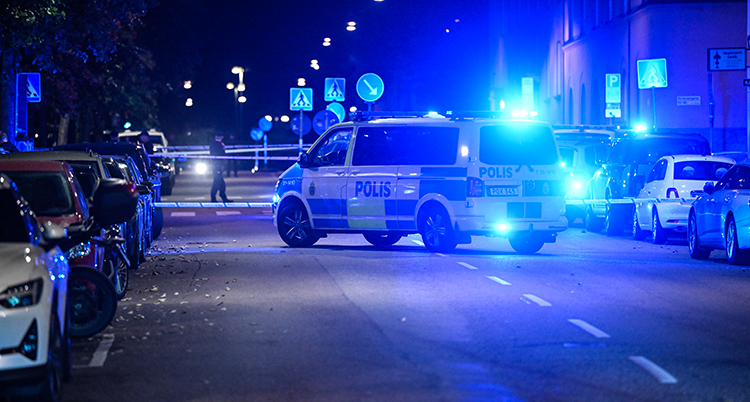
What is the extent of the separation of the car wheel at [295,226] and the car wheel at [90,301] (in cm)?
941

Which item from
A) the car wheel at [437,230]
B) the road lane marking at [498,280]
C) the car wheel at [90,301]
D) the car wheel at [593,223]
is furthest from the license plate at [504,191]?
the car wheel at [90,301]

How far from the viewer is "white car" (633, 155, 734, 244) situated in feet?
71.7

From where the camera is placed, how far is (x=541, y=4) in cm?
6488

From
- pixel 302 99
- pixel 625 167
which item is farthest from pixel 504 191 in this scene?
pixel 302 99

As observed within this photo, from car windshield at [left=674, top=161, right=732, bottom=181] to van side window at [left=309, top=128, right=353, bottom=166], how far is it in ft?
20.4

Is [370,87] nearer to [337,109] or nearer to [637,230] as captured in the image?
[337,109]

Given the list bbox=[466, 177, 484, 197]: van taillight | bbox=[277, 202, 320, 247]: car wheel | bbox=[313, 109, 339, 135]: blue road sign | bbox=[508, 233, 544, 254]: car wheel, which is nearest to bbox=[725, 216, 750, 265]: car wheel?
bbox=[508, 233, 544, 254]: car wheel

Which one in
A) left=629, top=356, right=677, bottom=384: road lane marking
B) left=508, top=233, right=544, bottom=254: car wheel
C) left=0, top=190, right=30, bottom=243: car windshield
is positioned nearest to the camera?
left=0, top=190, right=30, bottom=243: car windshield

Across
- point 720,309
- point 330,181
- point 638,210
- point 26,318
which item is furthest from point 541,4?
point 26,318

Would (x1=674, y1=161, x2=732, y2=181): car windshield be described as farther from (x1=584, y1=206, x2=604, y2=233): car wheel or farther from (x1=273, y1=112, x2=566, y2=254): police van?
(x1=273, y1=112, x2=566, y2=254): police van

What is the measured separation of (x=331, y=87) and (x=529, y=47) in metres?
34.6

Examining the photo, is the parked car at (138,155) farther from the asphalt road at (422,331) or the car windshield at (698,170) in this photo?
the car windshield at (698,170)

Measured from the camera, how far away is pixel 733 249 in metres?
17.1

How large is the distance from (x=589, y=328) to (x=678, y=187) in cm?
1222
